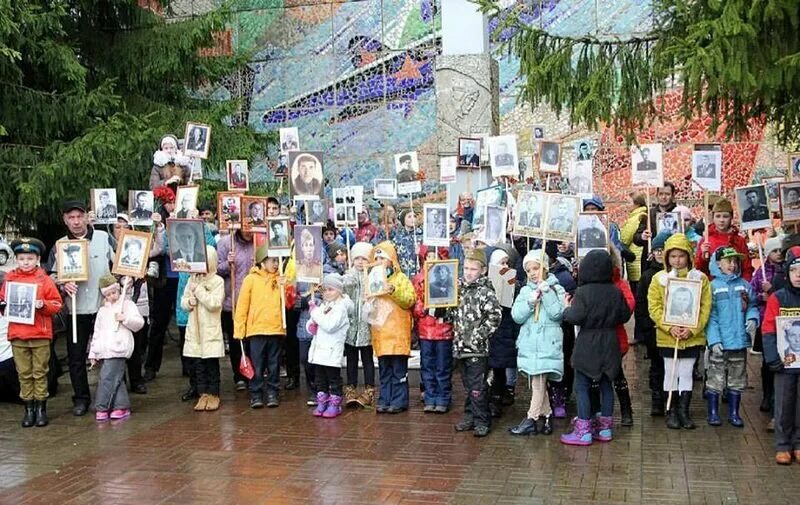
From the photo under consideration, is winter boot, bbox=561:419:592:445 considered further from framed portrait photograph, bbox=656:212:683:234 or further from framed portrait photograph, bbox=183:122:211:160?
framed portrait photograph, bbox=183:122:211:160

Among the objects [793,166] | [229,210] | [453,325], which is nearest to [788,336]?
[453,325]

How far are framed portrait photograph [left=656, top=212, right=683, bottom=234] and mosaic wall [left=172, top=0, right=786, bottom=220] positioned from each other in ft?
20.8

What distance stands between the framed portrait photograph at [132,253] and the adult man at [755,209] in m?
5.99

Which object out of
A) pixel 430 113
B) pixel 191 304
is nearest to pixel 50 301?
pixel 191 304

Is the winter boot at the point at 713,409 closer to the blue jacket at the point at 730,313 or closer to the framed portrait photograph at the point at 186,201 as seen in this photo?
the blue jacket at the point at 730,313

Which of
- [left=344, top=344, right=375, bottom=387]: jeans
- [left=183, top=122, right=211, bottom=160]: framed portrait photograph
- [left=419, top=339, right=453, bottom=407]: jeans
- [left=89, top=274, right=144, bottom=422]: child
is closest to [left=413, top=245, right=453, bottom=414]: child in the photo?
[left=419, top=339, right=453, bottom=407]: jeans

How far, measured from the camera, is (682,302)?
809 cm

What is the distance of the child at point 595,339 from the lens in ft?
25.3

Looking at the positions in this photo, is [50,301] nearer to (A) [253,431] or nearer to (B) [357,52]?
(A) [253,431]

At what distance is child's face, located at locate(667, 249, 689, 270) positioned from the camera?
27.0ft

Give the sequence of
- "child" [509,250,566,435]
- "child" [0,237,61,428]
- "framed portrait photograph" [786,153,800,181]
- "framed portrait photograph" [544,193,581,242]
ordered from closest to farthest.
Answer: "child" [509,250,566,435]
"framed portrait photograph" [544,193,581,242]
"child" [0,237,61,428]
"framed portrait photograph" [786,153,800,181]

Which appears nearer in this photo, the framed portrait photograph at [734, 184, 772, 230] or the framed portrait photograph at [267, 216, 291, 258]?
the framed portrait photograph at [734, 184, 772, 230]

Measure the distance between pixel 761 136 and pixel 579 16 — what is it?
12.8ft

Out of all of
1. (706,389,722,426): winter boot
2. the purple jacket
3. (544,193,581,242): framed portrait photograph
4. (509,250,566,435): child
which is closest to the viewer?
(509,250,566,435): child
